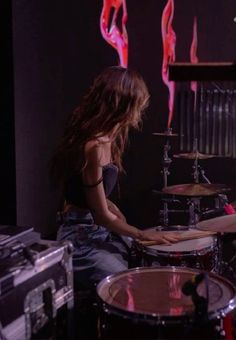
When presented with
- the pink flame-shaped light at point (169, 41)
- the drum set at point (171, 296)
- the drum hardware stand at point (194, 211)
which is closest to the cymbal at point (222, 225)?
the drum set at point (171, 296)

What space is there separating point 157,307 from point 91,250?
2.36ft

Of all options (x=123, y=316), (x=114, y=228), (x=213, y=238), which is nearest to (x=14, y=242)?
(x=123, y=316)

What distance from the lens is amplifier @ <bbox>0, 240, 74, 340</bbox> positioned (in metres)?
1.76

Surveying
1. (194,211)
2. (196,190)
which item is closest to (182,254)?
(196,190)

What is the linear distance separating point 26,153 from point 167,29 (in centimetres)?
169

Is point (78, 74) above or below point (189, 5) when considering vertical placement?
below

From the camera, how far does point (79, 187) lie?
2707 millimetres

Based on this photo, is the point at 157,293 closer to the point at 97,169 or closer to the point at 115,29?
the point at 97,169

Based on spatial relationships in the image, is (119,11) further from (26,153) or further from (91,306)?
(91,306)

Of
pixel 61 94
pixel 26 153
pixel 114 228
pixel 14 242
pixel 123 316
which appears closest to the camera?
pixel 123 316

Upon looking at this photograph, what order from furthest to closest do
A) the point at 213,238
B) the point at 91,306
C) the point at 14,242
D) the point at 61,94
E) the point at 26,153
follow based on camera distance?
the point at 61,94, the point at 26,153, the point at 213,238, the point at 91,306, the point at 14,242

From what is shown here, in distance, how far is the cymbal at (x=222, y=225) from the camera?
8.80ft

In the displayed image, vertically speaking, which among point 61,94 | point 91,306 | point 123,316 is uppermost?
point 61,94

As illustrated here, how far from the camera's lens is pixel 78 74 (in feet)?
15.6
